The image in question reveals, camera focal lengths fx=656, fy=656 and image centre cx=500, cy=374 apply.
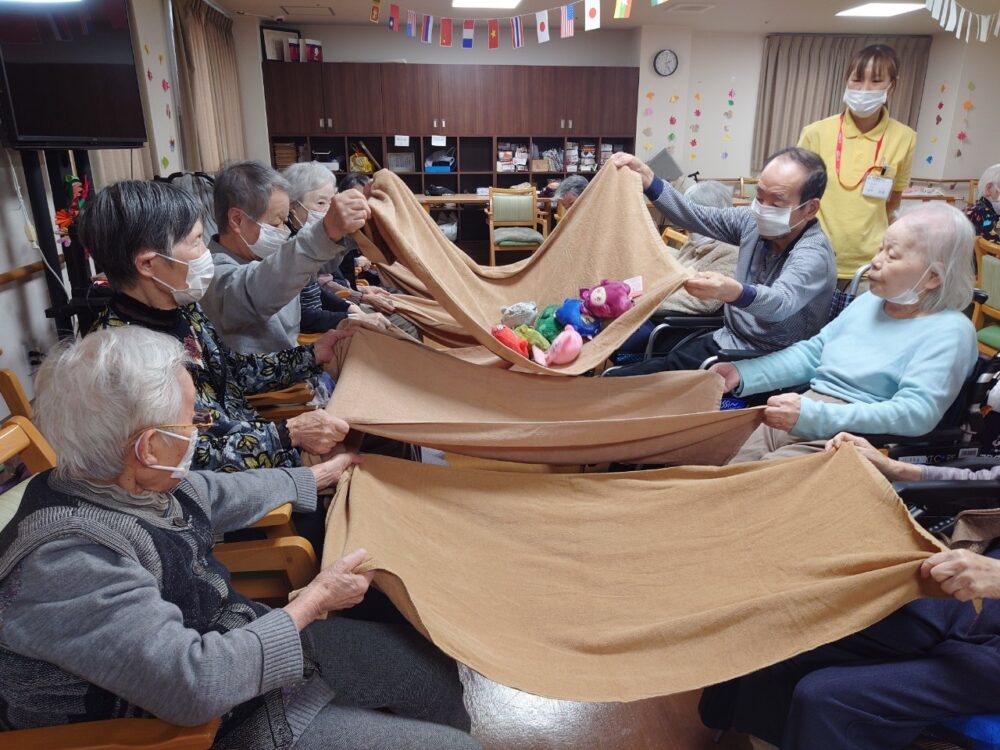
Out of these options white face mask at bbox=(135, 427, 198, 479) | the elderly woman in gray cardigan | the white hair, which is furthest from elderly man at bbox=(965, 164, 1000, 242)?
white face mask at bbox=(135, 427, 198, 479)

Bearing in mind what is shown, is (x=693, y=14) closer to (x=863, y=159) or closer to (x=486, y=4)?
(x=486, y=4)

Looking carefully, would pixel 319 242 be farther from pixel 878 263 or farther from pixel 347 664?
pixel 878 263

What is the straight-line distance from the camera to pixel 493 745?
158 cm

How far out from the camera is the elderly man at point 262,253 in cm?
174

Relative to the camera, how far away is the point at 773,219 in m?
2.16

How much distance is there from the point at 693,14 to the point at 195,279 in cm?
737

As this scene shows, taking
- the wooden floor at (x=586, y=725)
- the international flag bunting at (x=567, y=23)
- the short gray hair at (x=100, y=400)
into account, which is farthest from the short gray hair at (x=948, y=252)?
the international flag bunting at (x=567, y=23)

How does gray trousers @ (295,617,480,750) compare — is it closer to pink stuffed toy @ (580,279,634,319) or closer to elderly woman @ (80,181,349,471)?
elderly woman @ (80,181,349,471)

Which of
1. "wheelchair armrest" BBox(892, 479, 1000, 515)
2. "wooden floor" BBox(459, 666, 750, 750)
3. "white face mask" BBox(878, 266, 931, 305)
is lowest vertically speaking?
"wooden floor" BBox(459, 666, 750, 750)

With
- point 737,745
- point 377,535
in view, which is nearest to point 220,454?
point 377,535

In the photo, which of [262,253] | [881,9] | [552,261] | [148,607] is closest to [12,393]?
[262,253]

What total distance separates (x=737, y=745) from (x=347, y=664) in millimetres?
995

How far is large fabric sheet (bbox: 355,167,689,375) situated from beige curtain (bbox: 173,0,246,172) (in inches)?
176

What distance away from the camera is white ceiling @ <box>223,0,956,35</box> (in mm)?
6512
